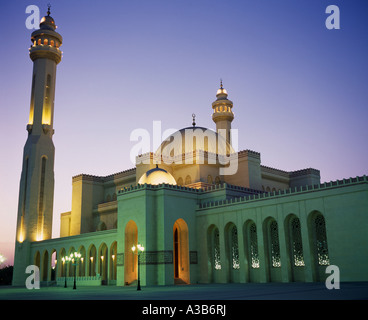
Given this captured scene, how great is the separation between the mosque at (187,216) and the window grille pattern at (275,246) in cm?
6

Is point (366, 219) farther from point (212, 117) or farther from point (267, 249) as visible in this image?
point (212, 117)

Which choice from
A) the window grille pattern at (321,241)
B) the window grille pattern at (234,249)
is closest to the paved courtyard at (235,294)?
the window grille pattern at (321,241)

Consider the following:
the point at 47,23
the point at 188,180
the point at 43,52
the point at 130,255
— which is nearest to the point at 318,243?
the point at 130,255

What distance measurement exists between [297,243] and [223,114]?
82.2 ft

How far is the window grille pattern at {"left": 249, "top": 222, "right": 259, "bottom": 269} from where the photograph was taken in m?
27.5

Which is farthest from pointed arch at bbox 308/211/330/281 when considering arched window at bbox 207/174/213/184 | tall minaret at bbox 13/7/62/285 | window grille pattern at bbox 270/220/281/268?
tall minaret at bbox 13/7/62/285

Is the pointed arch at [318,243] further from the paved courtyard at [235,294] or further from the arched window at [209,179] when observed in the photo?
the arched window at [209,179]

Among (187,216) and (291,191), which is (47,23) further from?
(291,191)

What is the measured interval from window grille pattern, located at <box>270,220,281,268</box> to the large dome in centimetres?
1261

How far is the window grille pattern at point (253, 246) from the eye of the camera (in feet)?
90.4

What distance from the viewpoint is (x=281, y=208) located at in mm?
26125

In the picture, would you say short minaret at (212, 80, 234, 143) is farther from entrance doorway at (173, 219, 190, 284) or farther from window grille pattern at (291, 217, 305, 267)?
window grille pattern at (291, 217, 305, 267)
